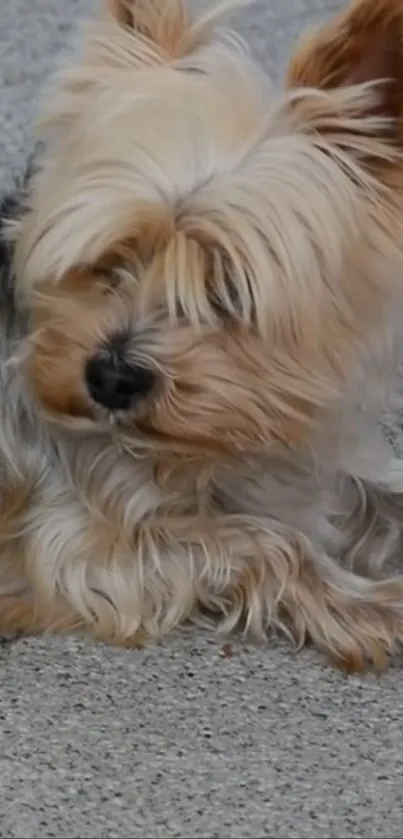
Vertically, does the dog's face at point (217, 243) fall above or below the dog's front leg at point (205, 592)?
above

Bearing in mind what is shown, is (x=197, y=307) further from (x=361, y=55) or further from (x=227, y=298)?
(x=361, y=55)

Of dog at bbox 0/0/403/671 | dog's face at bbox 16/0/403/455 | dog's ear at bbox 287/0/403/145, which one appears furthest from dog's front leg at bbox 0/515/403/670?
dog's ear at bbox 287/0/403/145

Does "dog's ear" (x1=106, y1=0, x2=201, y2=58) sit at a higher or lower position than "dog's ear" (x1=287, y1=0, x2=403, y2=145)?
higher

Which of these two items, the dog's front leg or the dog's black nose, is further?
the dog's front leg

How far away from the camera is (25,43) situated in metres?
1.85

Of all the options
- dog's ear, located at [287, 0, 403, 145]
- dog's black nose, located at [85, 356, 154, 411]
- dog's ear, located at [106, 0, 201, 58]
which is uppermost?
dog's ear, located at [106, 0, 201, 58]

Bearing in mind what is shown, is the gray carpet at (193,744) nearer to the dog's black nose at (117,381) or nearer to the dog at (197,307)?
the dog at (197,307)

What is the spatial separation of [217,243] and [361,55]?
0.17 m

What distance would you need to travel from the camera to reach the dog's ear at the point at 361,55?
1.00 m

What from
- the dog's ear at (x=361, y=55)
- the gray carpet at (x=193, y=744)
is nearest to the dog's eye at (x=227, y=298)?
the dog's ear at (x=361, y=55)

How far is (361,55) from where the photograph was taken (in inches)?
40.9

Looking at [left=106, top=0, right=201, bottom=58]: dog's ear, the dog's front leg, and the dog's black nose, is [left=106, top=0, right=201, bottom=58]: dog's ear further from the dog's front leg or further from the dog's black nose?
the dog's front leg

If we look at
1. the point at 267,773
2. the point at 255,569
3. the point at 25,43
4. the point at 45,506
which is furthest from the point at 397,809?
the point at 25,43

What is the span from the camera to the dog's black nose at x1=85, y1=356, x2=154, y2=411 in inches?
41.6
